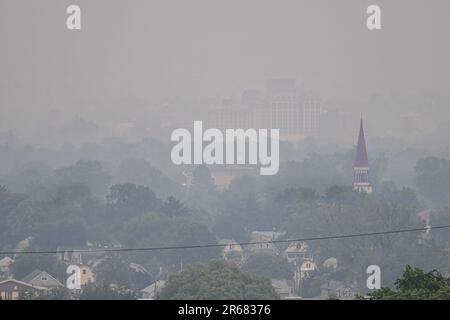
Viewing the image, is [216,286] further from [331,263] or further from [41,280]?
[331,263]

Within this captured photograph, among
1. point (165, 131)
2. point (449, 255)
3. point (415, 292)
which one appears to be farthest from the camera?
point (165, 131)

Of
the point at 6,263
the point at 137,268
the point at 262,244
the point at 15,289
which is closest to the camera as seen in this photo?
the point at 15,289

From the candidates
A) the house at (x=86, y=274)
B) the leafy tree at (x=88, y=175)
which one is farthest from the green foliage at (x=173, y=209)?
the house at (x=86, y=274)

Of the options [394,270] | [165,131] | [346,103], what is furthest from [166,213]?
[346,103]

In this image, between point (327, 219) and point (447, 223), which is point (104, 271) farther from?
point (447, 223)

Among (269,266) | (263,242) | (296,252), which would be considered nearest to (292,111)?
(263,242)

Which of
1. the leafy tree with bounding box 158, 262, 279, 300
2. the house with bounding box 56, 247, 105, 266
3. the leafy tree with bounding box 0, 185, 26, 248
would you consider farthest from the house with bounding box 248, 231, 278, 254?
the leafy tree with bounding box 158, 262, 279, 300

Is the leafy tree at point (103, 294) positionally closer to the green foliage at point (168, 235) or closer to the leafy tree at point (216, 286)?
the leafy tree at point (216, 286)
